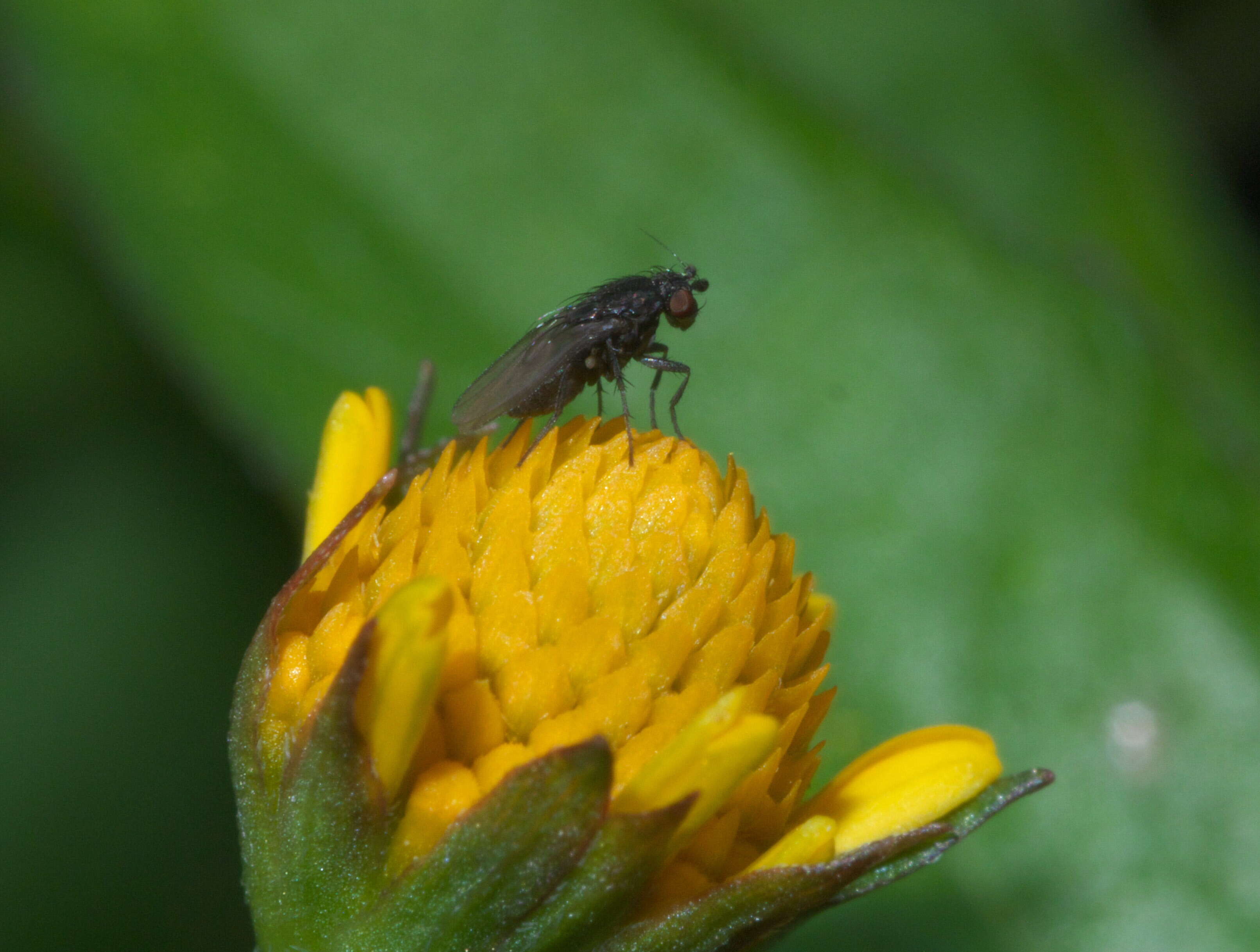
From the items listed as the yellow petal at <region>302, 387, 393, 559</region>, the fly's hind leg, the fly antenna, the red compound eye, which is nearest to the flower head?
the yellow petal at <region>302, 387, 393, 559</region>

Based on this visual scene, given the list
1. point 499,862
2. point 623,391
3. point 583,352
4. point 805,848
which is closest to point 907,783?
point 805,848

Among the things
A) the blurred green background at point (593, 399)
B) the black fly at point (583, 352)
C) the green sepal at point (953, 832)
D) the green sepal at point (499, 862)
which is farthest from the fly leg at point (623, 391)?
the blurred green background at point (593, 399)

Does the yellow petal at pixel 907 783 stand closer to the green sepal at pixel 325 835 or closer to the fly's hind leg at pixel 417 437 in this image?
the green sepal at pixel 325 835

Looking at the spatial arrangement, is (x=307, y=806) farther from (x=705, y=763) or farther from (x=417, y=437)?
(x=417, y=437)

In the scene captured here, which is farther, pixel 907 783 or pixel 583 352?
pixel 583 352

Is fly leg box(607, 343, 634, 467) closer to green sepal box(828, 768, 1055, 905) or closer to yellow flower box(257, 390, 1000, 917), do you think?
yellow flower box(257, 390, 1000, 917)
